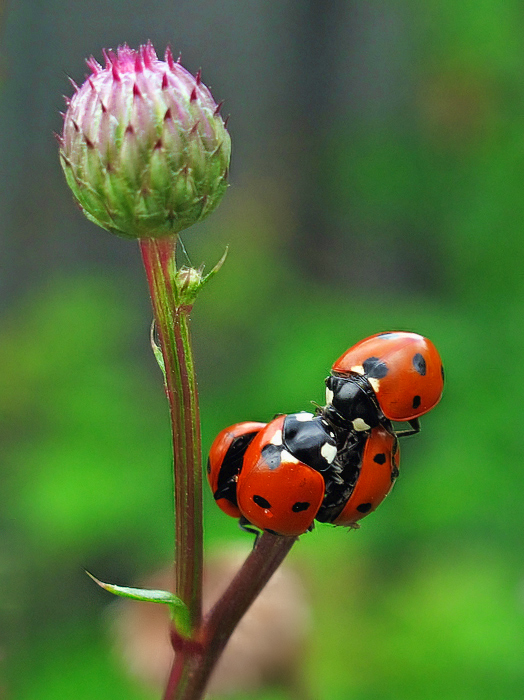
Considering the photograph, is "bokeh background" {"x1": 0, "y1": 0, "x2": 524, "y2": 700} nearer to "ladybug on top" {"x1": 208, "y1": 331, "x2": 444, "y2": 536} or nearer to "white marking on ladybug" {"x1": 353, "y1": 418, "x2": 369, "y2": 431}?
"ladybug on top" {"x1": 208, "y1": 331, "x2": 444, "y2": 536}

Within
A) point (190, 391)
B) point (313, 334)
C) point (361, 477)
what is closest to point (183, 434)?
point (190, 391)

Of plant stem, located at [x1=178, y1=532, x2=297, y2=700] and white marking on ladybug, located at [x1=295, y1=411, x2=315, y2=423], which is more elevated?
white marking on ladybug, located at [x1=295, y1=411, x2=315, y2=423]

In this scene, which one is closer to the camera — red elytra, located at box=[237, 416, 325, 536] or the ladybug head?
red elytra, located at box=[237, 416, 325, 536]

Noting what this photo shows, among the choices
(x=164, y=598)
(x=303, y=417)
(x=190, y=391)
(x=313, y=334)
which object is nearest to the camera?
(x=164, y=598)

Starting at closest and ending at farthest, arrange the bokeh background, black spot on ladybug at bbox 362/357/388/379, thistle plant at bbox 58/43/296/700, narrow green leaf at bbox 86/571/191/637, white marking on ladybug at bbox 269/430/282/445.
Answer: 1. narrow green leaf at bbox 86/571/191/637
2. thistle plant at bbox 58/43/296/700
3. white marking on ladybug at bbox 269/430/282/445
4. black spot on ladybug at bbox 362/357/388/379
5. the bokeh background

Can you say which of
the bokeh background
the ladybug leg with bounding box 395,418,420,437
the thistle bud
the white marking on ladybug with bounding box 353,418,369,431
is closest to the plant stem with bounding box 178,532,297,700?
the white marking on ladybug with bounding box 353,418,369,431

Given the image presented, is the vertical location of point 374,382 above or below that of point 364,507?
above

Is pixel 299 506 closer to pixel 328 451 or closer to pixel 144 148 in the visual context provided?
pixel 328 451
